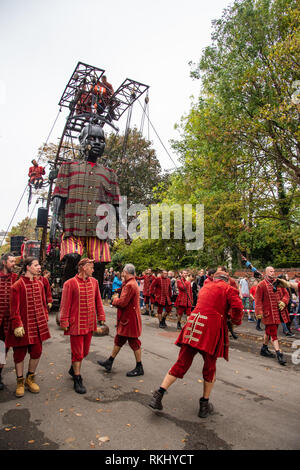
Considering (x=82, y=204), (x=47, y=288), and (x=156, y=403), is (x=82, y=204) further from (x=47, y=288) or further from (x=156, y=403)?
(x=156, y=403)

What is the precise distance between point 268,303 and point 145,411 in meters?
3.88

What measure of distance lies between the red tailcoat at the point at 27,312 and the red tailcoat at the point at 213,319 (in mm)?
1882

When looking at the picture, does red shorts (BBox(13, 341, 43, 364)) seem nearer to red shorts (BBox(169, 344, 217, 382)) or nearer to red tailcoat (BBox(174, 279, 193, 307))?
red shorts (BBox(169, 344, 217, 382))

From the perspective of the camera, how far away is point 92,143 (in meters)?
6.73

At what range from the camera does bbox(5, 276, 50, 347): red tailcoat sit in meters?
4.05

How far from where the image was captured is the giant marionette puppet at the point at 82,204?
251 inches

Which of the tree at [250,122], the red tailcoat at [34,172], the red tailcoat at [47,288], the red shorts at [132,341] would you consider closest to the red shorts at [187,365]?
the red shorts at [132,341]

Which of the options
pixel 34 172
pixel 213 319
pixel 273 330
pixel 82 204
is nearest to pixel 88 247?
pixel 82 204

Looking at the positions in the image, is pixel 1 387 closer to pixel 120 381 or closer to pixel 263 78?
pixel 120 381

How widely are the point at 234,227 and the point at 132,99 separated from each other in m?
6.49

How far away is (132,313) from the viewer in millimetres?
4977

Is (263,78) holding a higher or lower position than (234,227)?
higher

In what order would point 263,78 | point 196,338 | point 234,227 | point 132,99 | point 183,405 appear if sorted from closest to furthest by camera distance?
point 196,338 → point 183,405 → point 132,99 → point 263,78 → point 234,227

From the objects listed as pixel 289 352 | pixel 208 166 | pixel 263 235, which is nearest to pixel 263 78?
pixel 208 166
